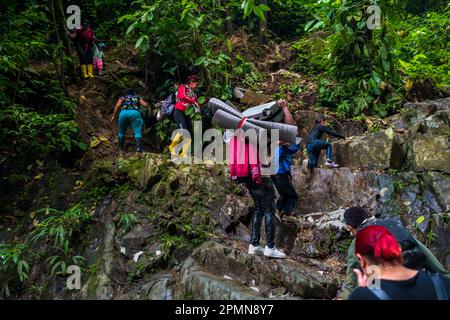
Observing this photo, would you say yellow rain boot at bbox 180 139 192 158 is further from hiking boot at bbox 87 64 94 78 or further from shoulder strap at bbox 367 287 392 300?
shoulder strap at bbox 367 287 392 300

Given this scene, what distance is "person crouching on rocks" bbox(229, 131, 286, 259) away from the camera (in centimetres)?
583

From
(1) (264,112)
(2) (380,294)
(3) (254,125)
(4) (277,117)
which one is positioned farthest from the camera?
(4) (277,117)

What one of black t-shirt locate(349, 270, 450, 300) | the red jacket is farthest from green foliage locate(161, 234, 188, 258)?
black t-shirt locate(349, 270, 450, 300)

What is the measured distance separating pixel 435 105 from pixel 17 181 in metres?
10.3

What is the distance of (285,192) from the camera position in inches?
304

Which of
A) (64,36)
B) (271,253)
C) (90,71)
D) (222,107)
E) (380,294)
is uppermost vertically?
(64,36)

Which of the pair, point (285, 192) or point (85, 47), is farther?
point (85, 47)

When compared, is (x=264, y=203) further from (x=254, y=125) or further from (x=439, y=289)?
(x=439, y=289)

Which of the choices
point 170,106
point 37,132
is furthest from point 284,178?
point 37,132

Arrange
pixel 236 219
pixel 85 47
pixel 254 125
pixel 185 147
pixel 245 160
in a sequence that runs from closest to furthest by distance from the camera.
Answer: pixel 254 125
pixel 245 160
pixel 236 219
pixel 185 147
pixel 85 47

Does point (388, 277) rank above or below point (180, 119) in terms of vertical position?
below

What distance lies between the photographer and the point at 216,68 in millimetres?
11836

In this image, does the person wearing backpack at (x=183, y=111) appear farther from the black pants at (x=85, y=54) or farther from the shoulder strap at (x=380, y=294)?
the shoulder strap at (x=380, y=294)

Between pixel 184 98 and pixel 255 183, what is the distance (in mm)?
3943
